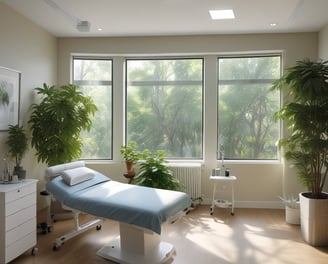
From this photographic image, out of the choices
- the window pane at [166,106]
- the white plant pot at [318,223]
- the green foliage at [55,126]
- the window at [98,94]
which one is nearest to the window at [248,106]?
the window pane at [166,106]

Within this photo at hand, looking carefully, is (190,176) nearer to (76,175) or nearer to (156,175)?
(156,175)

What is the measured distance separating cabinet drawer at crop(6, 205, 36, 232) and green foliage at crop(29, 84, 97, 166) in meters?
1.11

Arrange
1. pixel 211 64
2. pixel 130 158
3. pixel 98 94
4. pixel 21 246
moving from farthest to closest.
A: pixel 98 94 → pixel 211 64 → pixel 130 158 → pixel 21 246

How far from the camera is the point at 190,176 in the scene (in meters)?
5.10

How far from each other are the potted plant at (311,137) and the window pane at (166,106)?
175cm

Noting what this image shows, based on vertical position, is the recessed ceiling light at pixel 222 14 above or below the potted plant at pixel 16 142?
above

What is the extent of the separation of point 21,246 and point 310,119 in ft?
11.1

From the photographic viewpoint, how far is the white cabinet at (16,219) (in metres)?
2.90

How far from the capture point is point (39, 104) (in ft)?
14.9

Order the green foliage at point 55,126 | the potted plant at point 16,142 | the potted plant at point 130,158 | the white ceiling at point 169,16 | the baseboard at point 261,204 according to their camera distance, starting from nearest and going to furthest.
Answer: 1. the white ceiling at point 169,16
2. the potted plant at point 16,142
3. the green foliage at point 55,126
4. the potted plant at point 130,158
5. the baseboard at point 261,204

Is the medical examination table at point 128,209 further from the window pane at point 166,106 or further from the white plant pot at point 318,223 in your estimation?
the window pane at point 166,106

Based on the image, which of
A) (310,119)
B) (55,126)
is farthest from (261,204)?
(55,126)

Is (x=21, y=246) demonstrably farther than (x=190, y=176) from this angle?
No

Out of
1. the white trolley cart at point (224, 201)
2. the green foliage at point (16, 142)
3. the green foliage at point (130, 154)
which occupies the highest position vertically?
the green foliage at point (16, 142)
